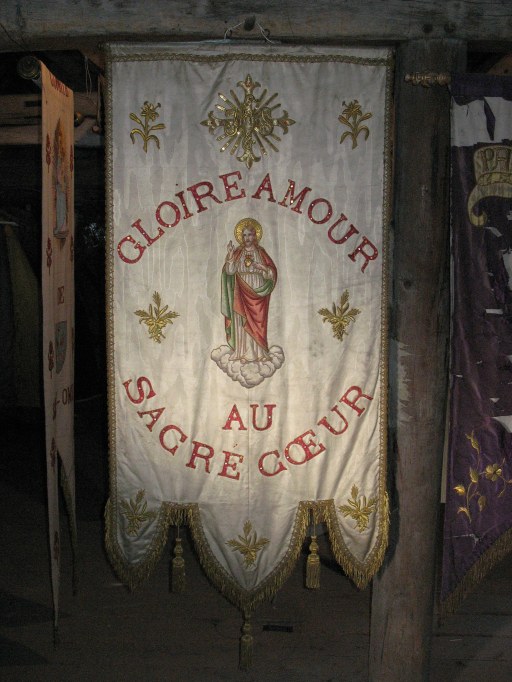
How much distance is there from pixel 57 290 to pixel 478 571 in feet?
6.97

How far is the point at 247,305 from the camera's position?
3059 mm

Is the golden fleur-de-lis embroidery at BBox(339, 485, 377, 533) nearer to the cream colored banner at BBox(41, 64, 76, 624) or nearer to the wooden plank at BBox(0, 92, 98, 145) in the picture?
the cream colored banner at BBox(41, 64, 76, 624)

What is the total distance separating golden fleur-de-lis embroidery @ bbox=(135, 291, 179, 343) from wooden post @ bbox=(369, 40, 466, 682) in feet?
3.04

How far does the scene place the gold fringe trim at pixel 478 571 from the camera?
10.4 feet

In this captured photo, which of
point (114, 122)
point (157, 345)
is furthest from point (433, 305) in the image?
point (114, 122)

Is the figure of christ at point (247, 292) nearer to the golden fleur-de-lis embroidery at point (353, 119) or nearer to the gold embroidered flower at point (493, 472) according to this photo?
the golden fleur-de-lis embroidery at point (353, 119)

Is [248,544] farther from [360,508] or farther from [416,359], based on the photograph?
[416,359]

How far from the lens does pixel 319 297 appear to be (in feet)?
10.0

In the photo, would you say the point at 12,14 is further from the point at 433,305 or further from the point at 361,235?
the point at 433,305

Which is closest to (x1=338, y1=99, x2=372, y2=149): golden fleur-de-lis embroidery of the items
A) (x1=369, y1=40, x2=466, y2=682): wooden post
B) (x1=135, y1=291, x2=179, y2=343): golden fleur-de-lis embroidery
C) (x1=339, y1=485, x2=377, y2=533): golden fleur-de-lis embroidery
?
(x1=369, y1=40, x2=466, y2=682): wooden post

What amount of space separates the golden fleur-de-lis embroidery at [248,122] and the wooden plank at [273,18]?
247 millimetres

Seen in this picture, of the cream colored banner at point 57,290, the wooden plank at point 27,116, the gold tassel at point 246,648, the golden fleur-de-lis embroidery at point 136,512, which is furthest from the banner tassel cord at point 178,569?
the wooden plank at point 27,116

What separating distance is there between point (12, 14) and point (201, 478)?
1983 millimetres

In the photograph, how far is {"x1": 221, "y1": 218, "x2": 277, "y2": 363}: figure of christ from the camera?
302cm
